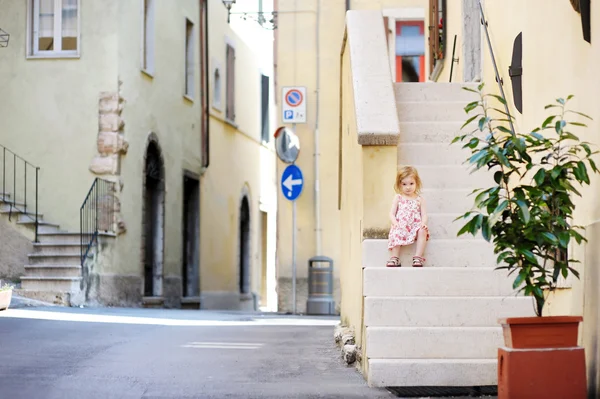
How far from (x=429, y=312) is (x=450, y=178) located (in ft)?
6.78

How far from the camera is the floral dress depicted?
7672 mm

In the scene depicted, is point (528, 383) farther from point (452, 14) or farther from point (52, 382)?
point (452, 14)

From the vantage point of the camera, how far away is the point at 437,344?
7.02 meters

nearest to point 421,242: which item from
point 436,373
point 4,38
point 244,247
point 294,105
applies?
point 436,373

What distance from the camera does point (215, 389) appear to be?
6895 millimetres

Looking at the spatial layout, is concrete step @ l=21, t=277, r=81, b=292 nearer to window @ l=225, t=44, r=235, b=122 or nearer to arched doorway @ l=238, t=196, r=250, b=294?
window @ l=225, t=44, r=235, b=122

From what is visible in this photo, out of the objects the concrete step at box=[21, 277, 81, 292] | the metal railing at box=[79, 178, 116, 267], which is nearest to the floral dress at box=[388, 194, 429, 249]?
the concrete step at box=[21, 277, 81, 292]

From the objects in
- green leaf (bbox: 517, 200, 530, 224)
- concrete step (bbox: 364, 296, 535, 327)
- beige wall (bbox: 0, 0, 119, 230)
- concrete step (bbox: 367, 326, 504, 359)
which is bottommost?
concrete step (bbox: 367, 326, 504, 359)

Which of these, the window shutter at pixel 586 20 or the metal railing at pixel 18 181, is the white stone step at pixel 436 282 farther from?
the metal railing at pixel 18 181

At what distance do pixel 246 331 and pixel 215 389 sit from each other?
4.64 meters

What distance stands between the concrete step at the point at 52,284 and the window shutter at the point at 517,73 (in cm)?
922

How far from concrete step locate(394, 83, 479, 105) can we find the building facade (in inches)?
295

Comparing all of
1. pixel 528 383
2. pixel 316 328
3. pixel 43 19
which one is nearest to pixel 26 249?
pixel 43 19

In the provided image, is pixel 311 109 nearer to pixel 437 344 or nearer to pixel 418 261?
pixel 418 261
